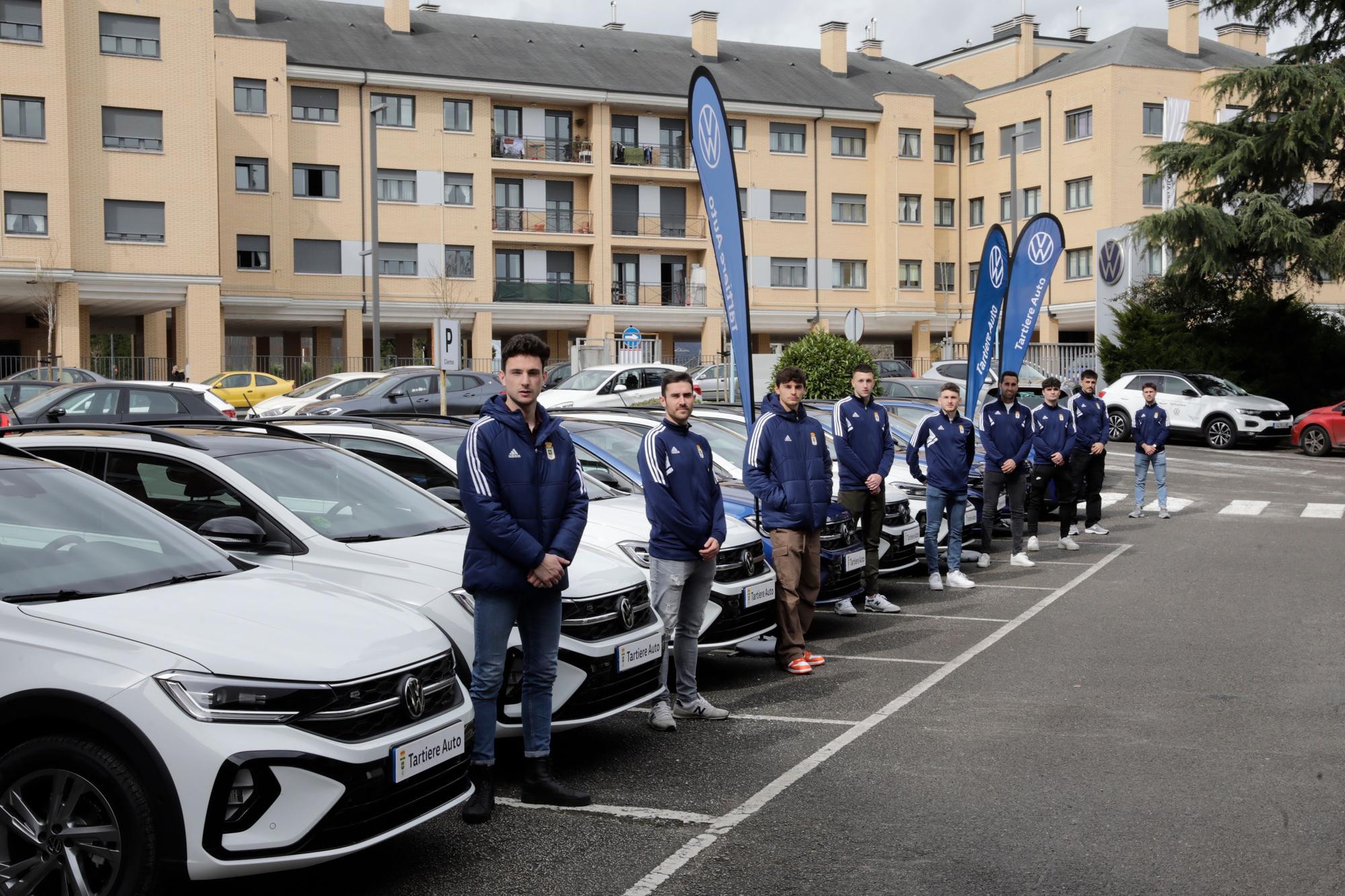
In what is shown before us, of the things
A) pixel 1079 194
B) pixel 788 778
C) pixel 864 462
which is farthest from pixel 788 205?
pixel 788 778

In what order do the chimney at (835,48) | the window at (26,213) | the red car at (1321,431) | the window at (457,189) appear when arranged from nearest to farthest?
the red car at (1321,431), the window at (26,213), the window at (457,189), the chimney at (835,48)

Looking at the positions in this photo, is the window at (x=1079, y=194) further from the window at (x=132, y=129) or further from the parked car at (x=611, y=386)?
the window at (x=132, y=129)

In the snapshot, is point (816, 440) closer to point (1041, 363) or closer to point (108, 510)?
point (108, 510)

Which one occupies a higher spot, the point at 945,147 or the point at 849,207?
the point at 945,147

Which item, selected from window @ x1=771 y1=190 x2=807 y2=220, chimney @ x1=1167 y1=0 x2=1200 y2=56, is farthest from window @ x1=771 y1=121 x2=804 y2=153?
chimney @ x1=1167 y1=0 x2=1200 y2=56

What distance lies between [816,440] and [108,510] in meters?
4.69

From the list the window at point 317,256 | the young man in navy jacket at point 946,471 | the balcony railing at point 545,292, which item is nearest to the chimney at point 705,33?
the balcony railing at point 545,292

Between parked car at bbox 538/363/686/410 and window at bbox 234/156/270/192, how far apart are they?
825 inches

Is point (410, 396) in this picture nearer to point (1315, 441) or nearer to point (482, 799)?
point (1315, 441)

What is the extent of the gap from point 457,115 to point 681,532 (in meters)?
47.1

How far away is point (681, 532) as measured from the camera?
23.3 ft

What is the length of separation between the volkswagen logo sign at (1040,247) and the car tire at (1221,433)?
39.9 feet

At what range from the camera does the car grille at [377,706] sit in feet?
14.2

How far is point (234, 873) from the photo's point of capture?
4145mm
